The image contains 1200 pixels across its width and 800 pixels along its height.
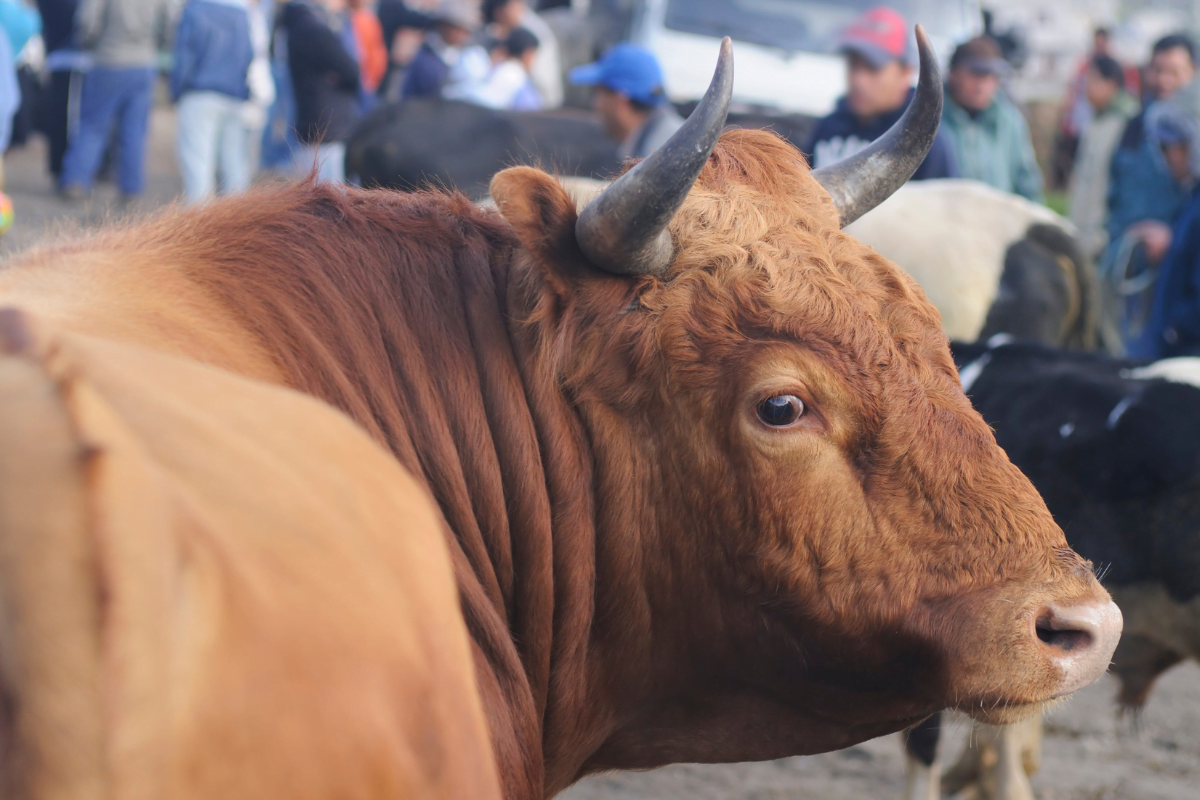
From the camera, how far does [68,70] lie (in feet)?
37.1

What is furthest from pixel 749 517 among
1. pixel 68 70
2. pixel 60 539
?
pixel 68 70

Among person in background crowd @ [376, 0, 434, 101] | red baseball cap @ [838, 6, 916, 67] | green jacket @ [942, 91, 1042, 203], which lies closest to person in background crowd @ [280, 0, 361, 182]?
person in background crowd @ [376, 0, 434, 101]

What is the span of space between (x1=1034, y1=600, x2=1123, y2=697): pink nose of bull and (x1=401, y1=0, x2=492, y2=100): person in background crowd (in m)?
8.95

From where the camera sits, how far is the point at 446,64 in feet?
34.5

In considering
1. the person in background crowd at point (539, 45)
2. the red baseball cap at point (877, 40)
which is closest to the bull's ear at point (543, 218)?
the red baseball cap at point (877, 40)

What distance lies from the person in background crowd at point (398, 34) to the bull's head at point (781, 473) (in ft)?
37.7

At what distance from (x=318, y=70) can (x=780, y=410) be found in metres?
8.17

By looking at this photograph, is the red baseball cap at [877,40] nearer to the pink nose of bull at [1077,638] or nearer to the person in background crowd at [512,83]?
the person in background crowd at [512,83]

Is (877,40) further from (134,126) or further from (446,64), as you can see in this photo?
(134,126)

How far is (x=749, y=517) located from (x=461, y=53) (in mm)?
9592

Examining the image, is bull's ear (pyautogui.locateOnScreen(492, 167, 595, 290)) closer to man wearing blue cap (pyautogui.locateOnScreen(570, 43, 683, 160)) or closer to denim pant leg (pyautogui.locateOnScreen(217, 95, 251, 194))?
man wearing blue cap (pyautogui.locateOnScreen(570, 43, 683, 160))

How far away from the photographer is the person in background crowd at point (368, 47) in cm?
1166

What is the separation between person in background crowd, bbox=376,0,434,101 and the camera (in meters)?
13.1

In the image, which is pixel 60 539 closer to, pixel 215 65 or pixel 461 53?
pixel 215 65
